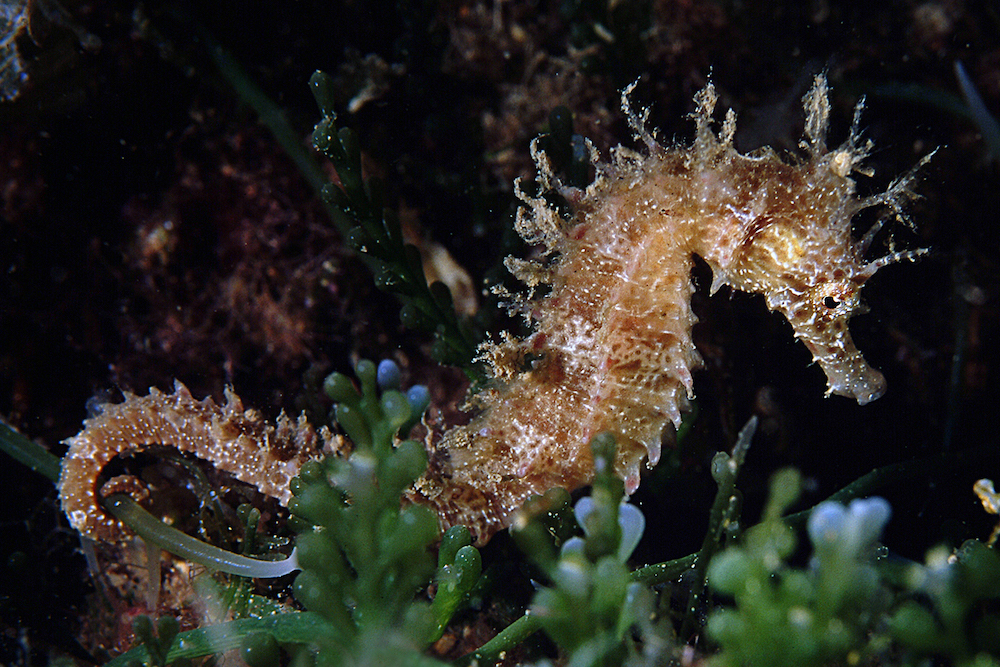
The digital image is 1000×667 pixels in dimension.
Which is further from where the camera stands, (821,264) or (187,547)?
(187,547)

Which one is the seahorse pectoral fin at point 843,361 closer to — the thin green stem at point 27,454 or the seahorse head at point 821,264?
the seahorse head at point 821,264

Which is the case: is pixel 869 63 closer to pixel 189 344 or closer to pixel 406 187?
pixel 406 187

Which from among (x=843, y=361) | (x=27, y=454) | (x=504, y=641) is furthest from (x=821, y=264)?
(x=27, y=454)

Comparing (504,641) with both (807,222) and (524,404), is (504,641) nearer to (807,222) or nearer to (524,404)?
(524,404)

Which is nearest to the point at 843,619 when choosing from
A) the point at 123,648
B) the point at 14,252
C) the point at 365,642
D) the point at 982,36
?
the point at 365,642

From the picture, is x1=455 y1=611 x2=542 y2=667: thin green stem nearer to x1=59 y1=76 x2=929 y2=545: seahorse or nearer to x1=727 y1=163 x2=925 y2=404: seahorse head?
x1=59 y1=76 x2=929 y2=545: seahorse

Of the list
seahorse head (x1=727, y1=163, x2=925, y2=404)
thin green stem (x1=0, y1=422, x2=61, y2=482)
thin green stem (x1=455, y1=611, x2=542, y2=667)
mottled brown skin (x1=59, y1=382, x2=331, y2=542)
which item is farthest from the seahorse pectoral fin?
thin green stem (x1=0, y1=422, x2=61, y2=482)
